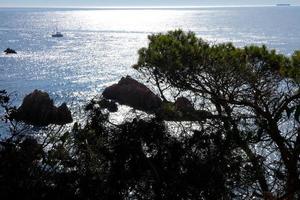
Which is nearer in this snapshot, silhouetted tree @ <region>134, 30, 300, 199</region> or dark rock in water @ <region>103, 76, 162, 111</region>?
silhouetted tree @ <region>134, 30, 300, 199</region>

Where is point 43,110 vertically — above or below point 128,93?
above

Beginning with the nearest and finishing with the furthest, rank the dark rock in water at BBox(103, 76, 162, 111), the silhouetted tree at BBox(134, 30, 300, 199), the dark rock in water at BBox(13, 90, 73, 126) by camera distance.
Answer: the silhouetted tree at BBox(134, 30, 300, 199) < the dark rock in water at BBox(13, 90, 73, 126) < the dark rock in water at BBox(103, 76, 162, 111)

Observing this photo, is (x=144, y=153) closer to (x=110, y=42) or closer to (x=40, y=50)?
(x=40, y=50)

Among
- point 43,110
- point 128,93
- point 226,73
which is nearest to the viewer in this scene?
point 226,73

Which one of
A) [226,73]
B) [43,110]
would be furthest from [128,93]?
[226,73]

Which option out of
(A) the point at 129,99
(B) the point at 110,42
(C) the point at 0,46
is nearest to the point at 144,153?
(A) the point at 129,99

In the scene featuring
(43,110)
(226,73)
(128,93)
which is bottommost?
(128,93)

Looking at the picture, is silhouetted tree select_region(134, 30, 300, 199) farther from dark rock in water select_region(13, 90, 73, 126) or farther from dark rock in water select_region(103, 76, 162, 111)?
dark rock in water select_region(103, 76, 162, 111)

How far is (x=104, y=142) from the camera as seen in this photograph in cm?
980

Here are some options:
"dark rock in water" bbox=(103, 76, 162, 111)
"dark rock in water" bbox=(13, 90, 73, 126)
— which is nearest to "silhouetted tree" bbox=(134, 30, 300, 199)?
"dark rock in water" bbox=(13, 90, 73, 126)

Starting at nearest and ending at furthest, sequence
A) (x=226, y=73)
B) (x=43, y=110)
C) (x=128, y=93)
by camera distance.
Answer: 1. (x=226, y=73)
2. (x=43, y=110)
3. (x=128, y=93)

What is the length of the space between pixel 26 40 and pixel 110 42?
29.8 meters

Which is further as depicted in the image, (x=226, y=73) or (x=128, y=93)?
(x=128, y=93)

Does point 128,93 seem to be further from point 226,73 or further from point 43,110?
point 226,73
